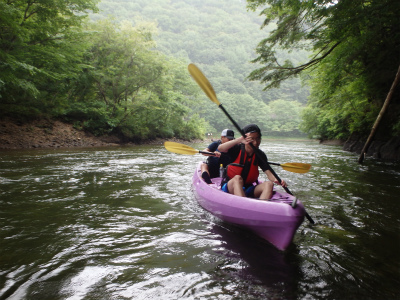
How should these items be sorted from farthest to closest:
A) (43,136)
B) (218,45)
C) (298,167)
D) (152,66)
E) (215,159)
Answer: (218,45), (152,66), (43,136), (215,159), (298,167)

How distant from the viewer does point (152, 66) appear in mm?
15383

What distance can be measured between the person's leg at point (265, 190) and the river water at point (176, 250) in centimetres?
46

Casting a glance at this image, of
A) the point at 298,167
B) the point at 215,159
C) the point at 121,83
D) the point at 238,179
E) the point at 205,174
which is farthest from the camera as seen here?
the point at 121,83

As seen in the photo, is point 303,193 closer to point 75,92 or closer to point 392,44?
point 392,44

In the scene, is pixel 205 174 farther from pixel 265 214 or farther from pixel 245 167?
pixel 265 214

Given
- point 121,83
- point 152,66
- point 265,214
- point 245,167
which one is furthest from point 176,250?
point 152,66

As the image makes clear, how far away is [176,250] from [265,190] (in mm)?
1214

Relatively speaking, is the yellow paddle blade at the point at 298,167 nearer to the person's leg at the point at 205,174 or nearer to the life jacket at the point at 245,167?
the life jacket at the point at 245,167

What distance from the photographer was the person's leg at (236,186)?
2.88m

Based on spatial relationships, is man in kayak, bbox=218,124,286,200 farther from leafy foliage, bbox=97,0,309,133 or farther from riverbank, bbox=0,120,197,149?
leafy foliage, bbox=97,0,309,133

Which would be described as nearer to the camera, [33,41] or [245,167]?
[245,167]

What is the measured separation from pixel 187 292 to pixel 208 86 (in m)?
2.78

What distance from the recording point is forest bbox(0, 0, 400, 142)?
19.4 feet

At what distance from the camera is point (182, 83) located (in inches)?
944
